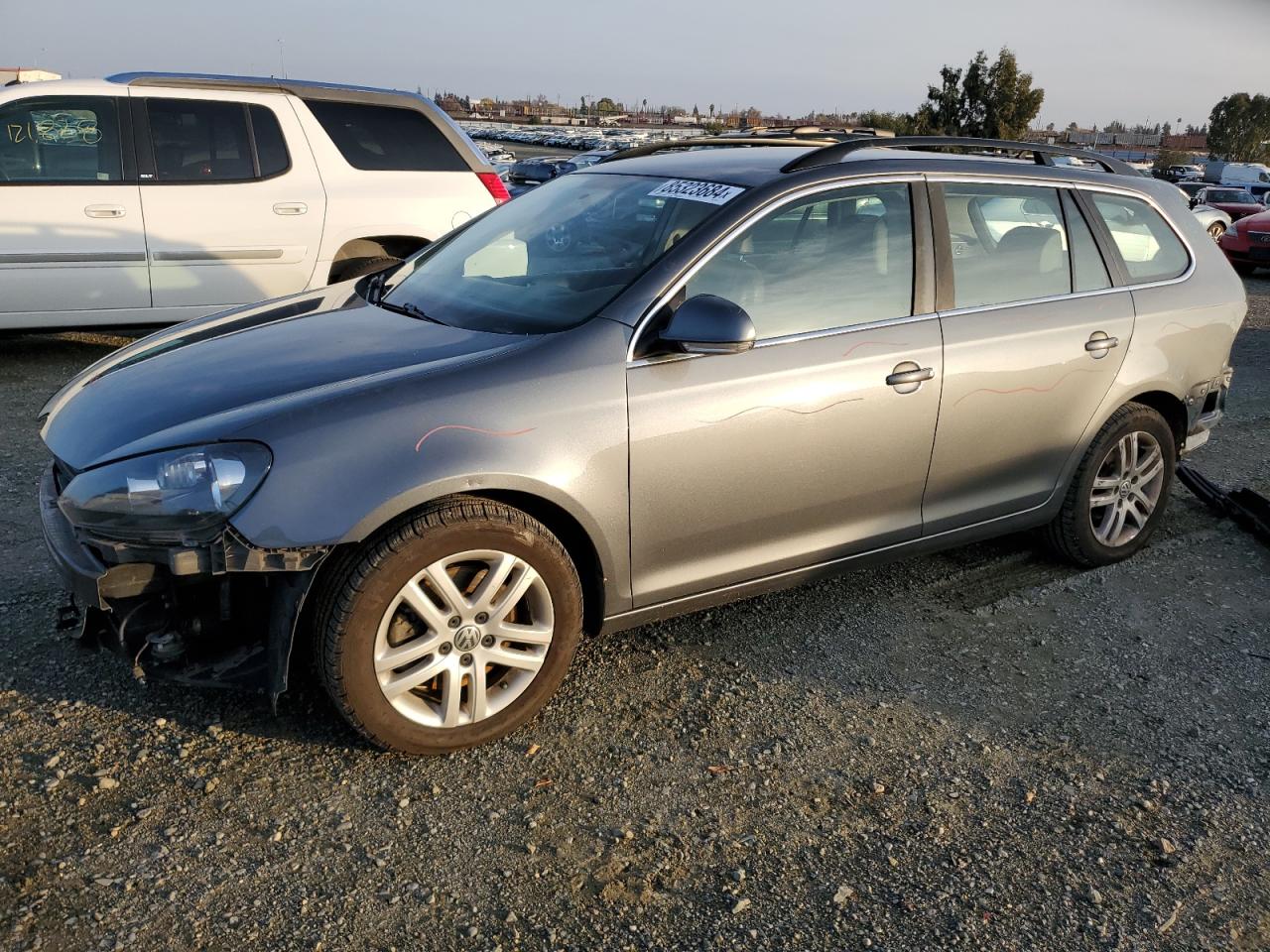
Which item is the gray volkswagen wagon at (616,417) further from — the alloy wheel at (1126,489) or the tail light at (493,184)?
the tail light at (493,184)

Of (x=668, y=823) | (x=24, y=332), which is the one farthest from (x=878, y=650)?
(x=24, y=332)

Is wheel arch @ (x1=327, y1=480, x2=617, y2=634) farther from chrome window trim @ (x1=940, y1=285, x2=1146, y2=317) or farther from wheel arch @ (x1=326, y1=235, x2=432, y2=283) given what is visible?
wheel arch @ (x1=326, y1=235, x2=432, y2=283)

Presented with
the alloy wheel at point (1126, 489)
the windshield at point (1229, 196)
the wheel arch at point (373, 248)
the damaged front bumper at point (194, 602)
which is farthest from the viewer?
the windshield at point (1229, 196)

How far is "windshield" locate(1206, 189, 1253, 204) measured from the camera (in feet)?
85.3

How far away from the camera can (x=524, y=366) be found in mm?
3035

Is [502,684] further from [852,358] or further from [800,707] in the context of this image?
[852,358]

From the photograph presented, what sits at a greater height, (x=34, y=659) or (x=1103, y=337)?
(x=1103, y=337)

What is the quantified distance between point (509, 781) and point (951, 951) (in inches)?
49.2

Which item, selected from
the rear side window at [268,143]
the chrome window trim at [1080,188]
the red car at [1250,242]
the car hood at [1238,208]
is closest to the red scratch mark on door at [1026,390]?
the chrome window trim at [1080,188]

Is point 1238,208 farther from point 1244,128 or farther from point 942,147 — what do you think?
point 1244,128

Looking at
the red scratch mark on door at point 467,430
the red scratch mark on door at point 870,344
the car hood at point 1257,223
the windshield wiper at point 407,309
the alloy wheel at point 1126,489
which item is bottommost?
the car hood at point 1257,223

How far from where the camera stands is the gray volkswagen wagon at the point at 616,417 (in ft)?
9.21

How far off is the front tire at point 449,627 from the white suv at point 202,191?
5.15 metres

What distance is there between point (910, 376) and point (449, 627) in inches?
70.2
